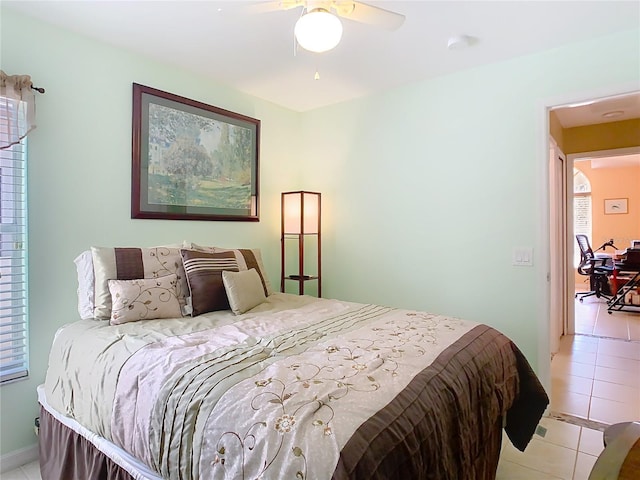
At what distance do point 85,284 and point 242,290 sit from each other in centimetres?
86

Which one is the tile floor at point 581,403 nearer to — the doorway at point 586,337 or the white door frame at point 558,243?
the doorway at point 586,337

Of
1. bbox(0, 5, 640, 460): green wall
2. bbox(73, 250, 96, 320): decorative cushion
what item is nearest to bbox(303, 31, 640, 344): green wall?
bbox(0, 5, 640, 460): green wall

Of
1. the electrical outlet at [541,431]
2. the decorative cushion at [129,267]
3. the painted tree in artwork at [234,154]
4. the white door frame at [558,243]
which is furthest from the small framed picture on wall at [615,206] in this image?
the decorative cushion at [129,267]

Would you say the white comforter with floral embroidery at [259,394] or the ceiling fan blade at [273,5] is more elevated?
the ceiling fan blade at [273,5]

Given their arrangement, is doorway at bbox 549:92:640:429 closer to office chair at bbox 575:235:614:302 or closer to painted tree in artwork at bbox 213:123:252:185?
office chair at bbox 575:235:614:302

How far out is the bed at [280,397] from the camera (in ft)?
3.36

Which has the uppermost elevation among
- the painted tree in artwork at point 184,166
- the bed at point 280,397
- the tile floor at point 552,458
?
the painted tree in artwork at point 184,166

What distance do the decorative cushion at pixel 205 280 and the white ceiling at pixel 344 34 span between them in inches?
52.8

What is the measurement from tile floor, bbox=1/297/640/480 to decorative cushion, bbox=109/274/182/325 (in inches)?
39.0

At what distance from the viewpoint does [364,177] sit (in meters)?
3.53

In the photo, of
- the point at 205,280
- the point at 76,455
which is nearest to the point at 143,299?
the point at 205,280

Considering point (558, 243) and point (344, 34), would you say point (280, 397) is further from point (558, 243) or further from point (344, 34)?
point (558, 243)

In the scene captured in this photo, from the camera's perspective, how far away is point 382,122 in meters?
3.39

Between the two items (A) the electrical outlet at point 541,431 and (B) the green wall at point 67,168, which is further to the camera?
(A) the electrical outlet at point 541,431
